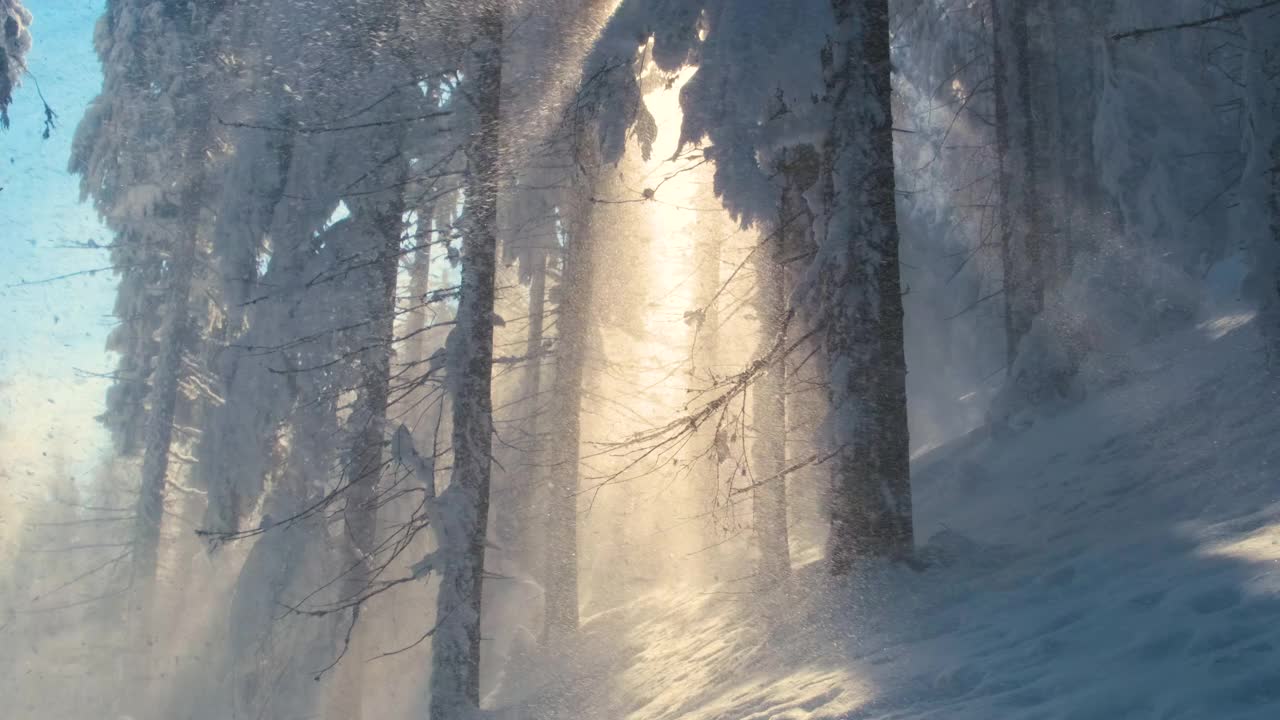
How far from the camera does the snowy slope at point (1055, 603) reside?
14.1 feet

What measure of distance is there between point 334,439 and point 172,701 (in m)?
10.7

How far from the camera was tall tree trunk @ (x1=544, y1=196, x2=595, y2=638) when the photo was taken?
1420 cm

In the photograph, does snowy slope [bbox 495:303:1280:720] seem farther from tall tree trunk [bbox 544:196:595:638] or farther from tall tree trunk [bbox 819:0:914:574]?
tall tree trunk [bbox 544:196:595:638]

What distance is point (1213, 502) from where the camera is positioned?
6672 millimetres

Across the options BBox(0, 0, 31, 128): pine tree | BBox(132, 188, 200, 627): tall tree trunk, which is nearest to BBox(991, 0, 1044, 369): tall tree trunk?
BBox(0, 0, 31, 128): pine tree

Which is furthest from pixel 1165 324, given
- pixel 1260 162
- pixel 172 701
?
pixel 172 701

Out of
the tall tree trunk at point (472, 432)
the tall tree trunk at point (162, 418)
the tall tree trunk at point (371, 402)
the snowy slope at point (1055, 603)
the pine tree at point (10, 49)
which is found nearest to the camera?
the snowy slope at point (1055, 603)

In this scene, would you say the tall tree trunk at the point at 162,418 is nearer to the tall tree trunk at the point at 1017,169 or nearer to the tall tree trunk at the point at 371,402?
the tall tree trunk at the point at 371,402

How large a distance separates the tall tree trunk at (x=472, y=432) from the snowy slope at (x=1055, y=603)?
156 cm

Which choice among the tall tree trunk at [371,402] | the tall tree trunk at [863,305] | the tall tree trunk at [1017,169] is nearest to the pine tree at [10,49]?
the tall tree trunk at [371,402]

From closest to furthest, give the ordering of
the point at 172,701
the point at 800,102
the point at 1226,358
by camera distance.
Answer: the point at 800,102
the point at 1226,358
the point at 172,701

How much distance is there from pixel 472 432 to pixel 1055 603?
5.31 m

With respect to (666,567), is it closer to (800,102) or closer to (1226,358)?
(1226,358)

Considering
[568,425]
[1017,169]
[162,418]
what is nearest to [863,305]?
[1017,169]
